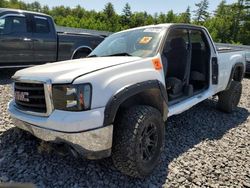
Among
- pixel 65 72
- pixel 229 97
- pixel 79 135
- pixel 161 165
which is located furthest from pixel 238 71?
pixel 79 135

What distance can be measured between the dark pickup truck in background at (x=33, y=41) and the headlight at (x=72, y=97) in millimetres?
5400

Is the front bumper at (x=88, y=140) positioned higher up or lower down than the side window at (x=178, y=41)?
lower down

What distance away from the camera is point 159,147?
10.9 feet

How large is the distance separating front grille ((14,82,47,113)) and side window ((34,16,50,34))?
5.33 metres

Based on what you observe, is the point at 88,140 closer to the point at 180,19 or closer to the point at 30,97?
the point at 30,97

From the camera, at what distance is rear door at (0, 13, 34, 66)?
7.47 metres

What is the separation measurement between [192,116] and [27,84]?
325 centimetres

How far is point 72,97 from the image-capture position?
2.74 m

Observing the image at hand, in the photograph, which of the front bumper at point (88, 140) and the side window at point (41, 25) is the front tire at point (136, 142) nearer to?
the front bumper at point (88, 140)

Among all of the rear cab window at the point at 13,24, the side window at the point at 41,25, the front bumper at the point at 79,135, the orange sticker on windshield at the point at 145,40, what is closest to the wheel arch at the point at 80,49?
the side window at the point at 41,25

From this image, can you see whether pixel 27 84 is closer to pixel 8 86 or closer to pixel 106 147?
pixel 106 147

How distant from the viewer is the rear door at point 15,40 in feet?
24.5

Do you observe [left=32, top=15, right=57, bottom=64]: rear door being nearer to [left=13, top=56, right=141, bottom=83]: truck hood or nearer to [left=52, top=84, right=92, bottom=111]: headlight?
[left=13, top=56, right=141, bottom=83]: truck hood

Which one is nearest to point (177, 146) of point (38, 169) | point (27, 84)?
point (38, 169)
